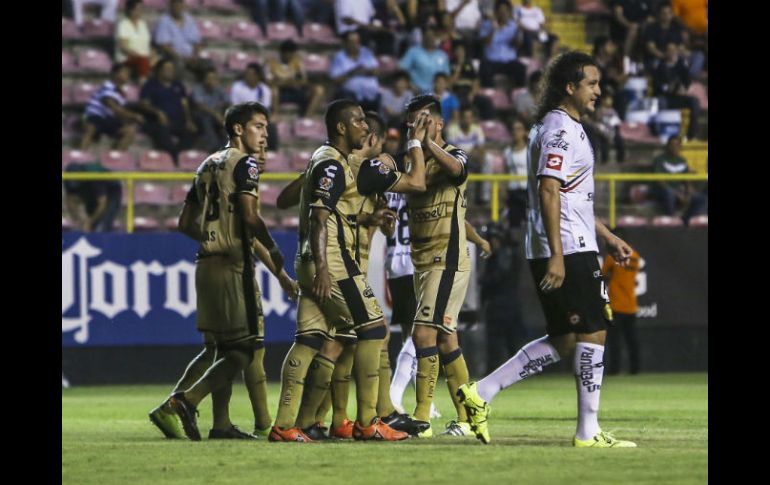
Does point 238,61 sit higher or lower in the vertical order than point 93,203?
higher

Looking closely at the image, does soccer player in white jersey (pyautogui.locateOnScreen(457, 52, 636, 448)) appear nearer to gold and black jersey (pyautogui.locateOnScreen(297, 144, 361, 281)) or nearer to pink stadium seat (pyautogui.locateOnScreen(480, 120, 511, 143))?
gold and black jersey (pyautogui.locateOnScreen(297, 144, 361, 281))

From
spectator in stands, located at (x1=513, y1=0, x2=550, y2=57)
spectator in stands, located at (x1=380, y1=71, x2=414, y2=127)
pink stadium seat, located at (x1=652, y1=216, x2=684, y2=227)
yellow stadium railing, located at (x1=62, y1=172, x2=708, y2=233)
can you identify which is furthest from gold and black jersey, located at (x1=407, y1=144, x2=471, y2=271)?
spectator in stands, located at (x1=513, y1=0, x2=550, y2=57)

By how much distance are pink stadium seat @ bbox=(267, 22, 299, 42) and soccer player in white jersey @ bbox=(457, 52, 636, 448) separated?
14729 mm

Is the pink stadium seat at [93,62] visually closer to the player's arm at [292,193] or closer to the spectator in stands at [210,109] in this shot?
the spectator in stands at [210,109]

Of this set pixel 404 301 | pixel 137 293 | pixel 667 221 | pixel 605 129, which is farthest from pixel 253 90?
pixel 404 301

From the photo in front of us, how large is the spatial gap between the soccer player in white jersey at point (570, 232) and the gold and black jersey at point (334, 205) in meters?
1.23

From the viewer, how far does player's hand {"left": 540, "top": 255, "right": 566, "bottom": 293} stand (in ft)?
29.0

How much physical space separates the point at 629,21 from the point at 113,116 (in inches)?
364

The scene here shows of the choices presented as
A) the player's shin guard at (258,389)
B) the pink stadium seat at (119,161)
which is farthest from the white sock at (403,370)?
the pink stadium seat at (119,161)

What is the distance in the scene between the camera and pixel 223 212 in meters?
10.3

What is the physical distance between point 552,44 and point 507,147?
157 inches

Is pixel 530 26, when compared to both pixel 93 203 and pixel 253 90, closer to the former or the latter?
pixel 253 90

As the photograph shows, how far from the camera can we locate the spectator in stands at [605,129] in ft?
74.0
